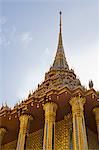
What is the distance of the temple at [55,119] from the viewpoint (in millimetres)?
15547

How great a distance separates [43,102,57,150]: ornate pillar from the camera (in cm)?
1497

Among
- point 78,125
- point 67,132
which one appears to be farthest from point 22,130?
point 78,125

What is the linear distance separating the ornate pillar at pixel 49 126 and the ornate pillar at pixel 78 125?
3.64ft

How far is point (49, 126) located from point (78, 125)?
62.4 inches

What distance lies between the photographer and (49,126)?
15.8m

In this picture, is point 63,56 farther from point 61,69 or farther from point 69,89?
point 69,89

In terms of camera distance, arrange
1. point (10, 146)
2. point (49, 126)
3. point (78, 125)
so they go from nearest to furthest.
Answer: point (78, 125) → point (49, 126) → point (10, 146)

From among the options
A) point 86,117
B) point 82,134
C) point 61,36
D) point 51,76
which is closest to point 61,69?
point 51,76

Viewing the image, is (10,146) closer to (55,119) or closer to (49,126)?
(55,119)

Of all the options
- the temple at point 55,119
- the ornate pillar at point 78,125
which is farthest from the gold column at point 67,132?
the ornate pillar at point 78,125

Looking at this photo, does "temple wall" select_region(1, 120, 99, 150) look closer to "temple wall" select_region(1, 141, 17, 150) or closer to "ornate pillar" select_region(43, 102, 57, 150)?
"temple wall" select_region(1, 141, 17, 150)

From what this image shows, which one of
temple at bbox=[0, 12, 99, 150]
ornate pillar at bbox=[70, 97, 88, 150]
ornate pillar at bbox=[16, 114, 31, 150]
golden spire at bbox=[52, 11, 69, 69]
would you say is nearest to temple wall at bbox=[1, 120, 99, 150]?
temple at bbox=[0, 12, 99, 150]

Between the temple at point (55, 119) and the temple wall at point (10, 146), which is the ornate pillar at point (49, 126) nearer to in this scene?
the temple at point (55, 119)

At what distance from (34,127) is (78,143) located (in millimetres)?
4838
